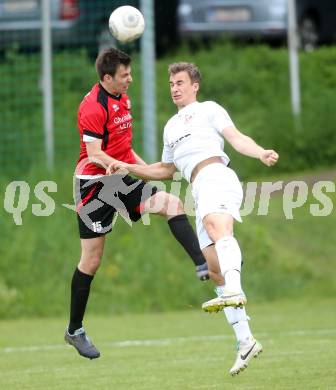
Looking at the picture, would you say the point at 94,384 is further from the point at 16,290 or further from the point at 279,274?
the point at 279,274

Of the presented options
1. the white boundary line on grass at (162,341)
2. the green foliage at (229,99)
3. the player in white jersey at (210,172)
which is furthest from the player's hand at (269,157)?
the green foliage at (229,99)

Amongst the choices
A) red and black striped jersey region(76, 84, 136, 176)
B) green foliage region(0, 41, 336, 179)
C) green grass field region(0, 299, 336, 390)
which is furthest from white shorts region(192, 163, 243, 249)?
green foliage region(0, 41, 336, 179)

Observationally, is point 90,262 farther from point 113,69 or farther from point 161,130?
point 161,130

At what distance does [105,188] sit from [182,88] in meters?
1.11

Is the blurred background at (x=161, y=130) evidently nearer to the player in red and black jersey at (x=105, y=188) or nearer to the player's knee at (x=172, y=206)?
the player in red and black jersey at (x=105, y=188)

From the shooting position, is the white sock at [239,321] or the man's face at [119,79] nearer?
the white sock at [239,321]

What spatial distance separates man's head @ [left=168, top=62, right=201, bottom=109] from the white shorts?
1.84 ft

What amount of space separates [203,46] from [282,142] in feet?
9.34

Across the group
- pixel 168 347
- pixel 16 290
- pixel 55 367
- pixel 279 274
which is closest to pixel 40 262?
pixel 16 290

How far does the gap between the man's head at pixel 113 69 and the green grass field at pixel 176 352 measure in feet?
7.42

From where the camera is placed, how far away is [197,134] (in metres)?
9.63

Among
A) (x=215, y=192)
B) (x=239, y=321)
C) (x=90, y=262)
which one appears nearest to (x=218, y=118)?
(x=215, y=192)

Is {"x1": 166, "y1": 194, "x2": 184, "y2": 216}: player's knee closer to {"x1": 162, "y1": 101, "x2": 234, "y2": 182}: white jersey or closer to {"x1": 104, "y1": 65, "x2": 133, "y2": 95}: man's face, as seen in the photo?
{"x1": 162, "y1": 101, "x2": 234, "y2": 182}: white jersey

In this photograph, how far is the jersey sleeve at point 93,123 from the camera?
10.1m
